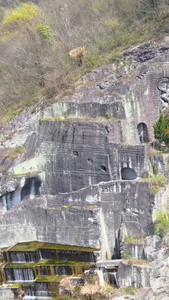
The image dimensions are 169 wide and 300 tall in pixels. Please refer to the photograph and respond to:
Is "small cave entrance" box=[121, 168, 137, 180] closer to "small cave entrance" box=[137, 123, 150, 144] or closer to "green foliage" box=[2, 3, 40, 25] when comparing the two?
"small cave entrance" box=[137, 123, 150, 144]

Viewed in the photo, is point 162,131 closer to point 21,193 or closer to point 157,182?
point 157,182

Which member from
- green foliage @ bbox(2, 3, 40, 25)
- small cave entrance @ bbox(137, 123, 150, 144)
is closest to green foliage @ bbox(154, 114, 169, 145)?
small cave entrance @ bbox(137, 123, 150, 144)

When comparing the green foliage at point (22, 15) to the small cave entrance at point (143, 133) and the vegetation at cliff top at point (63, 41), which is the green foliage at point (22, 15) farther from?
the small cave entrance at point (143, 133)

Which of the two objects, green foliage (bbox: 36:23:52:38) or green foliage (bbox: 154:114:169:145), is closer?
green foliage (bbox: 154:114:169:145)

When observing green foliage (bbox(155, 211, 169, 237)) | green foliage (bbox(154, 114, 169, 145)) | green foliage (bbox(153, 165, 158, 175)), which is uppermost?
green foliage (bbox(154, 114, 169, 145))

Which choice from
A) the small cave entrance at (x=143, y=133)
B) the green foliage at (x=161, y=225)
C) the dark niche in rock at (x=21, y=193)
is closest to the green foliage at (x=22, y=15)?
the small cave entrance at (x=143, y=133)

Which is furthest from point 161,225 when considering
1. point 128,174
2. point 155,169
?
point 128,174
